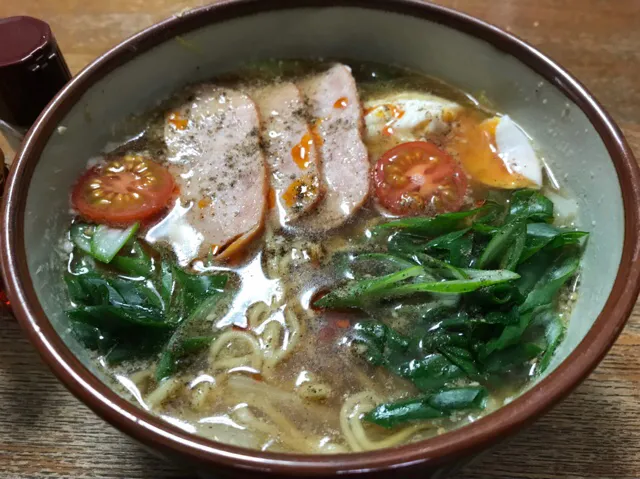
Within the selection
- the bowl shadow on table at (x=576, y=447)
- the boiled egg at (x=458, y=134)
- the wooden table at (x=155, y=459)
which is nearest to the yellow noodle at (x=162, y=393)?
the wooden table at (x=155, y=459)

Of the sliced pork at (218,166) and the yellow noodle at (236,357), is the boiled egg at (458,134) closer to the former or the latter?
the sliced pork at (218,166)

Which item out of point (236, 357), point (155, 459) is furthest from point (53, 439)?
point (236, 357)

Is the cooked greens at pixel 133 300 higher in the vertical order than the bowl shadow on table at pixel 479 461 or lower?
higher

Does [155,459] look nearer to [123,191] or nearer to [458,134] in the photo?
[123,191]

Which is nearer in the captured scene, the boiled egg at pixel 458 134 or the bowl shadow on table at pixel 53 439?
the bowl shadow on table at pixel 53 439

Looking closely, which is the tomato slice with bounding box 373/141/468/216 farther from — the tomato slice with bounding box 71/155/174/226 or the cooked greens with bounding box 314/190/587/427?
the tomato slice with bounding box 71/155/174/226

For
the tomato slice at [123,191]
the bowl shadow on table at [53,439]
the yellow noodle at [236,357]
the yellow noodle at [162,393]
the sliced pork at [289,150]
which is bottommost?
the bowl shadow on table at [53,439]
